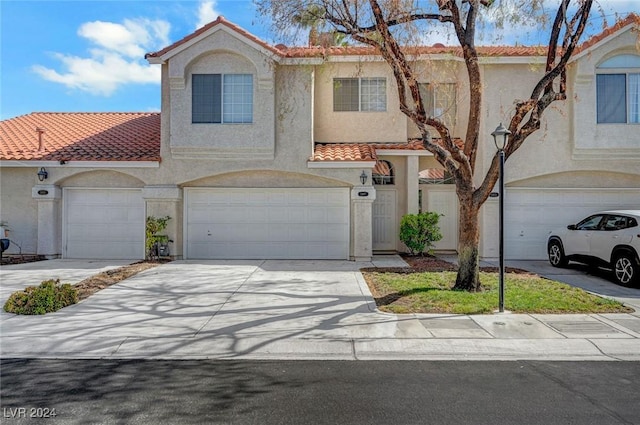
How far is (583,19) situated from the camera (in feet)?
27.4

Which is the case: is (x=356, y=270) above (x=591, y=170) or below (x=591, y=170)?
below

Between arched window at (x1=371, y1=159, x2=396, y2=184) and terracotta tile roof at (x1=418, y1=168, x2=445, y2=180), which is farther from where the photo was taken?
terracotta tile roof at (x1=418, y1=168, x2=445, y2=180)

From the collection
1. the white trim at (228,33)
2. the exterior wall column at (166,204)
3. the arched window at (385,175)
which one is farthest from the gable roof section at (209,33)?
the arched window at (385,175)

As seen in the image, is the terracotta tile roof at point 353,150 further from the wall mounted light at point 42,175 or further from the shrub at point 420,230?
the wall mounted light at point 42,175

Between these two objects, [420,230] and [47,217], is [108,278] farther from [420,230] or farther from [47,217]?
[420,230]

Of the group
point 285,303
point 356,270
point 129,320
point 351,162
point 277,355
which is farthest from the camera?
point 351,162

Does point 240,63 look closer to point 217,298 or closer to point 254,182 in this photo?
point 254,182

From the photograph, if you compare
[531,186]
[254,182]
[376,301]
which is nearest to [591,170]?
[531,186]

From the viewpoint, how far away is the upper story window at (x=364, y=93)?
49.5 ft

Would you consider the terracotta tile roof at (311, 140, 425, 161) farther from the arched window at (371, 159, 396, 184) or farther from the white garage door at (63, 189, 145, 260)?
the white garage door at (63, 189, 145, 260)

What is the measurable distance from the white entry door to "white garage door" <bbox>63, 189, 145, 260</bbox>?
768cm

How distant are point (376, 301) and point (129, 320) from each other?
4.37m

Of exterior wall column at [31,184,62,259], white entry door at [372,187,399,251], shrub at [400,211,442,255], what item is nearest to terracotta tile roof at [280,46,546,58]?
white entry door at [372,187,399,251]

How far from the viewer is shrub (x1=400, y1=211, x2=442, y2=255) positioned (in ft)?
44.4
